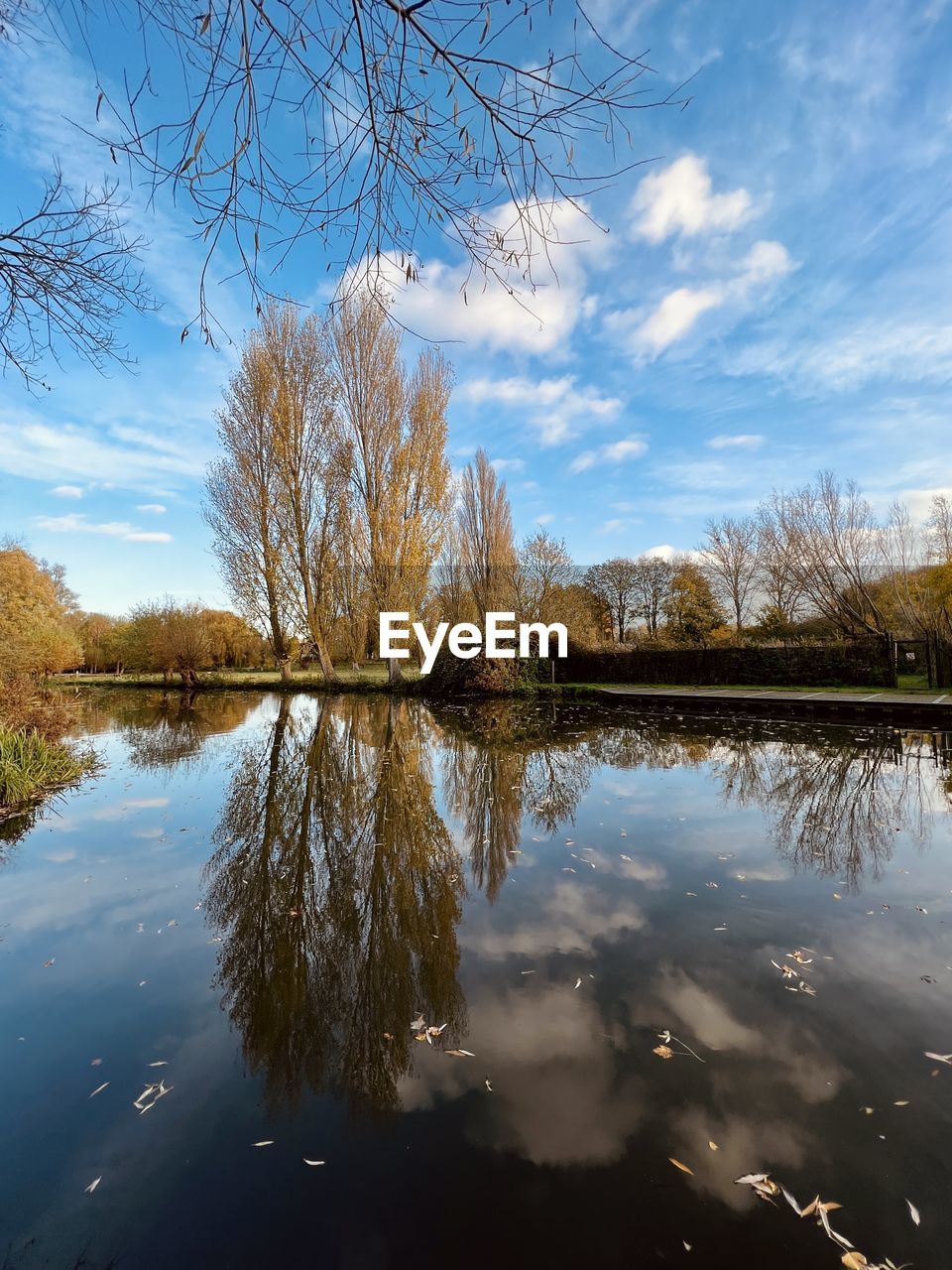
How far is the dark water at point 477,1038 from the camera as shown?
1.53 m

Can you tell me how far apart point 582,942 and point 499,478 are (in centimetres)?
2152

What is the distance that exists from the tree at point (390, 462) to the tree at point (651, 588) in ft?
53.6

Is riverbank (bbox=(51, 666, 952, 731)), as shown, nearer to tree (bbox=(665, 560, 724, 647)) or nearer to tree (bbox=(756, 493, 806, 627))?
tree (bbox=(756, 493, 806, 627))

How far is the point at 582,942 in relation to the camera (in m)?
3.14

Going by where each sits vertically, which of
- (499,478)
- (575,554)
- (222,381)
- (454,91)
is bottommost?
(454,91)

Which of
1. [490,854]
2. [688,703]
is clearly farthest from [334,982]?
[688,703]

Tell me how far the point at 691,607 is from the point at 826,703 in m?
16.9

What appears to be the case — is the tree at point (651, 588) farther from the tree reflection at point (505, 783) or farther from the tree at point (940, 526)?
the tree reflection at point (505, 783)

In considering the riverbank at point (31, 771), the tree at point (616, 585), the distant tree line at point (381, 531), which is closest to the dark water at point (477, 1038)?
the riverbank at point (31, 771)

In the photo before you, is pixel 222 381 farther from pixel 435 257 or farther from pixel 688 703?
pixel 435 257

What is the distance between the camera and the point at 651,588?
107 feet

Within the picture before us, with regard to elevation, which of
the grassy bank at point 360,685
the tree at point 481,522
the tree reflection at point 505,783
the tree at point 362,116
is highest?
the tree at point 481,522

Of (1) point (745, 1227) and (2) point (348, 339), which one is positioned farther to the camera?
(2) point (348, 339)

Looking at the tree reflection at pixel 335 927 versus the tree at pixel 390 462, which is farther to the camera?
the tree at pixel 390 462
